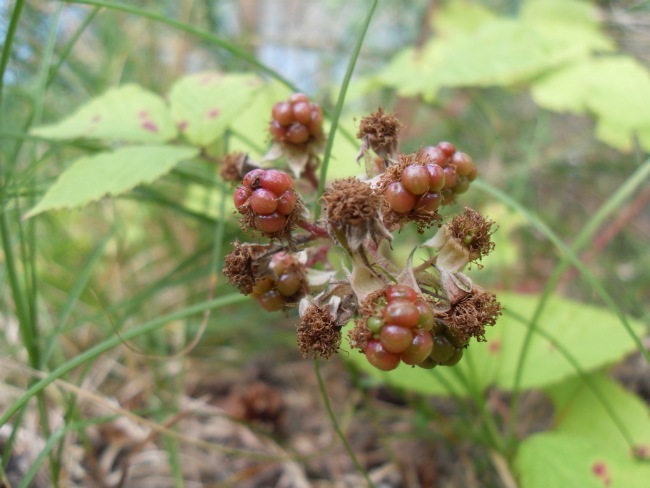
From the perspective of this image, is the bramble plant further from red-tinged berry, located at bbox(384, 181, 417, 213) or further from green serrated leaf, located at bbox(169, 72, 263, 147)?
green serrated leaf, located at bbox(169, 72, 263, 147)

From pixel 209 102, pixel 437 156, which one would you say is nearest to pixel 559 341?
pixel 437 156

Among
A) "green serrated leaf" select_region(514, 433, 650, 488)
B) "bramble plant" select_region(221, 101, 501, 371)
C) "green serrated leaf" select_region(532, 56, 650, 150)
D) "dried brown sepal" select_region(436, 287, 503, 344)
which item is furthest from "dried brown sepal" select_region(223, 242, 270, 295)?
"green serrated leaf" select_region(532, 56, 650, 150)

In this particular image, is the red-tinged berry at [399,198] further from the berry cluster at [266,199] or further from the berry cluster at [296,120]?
the berry cluster at [296,120]

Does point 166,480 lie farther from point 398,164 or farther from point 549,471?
point 398,164

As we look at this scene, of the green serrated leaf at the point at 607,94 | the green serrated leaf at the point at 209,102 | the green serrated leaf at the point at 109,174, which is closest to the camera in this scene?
the green serrated leaf at the point at 109,174

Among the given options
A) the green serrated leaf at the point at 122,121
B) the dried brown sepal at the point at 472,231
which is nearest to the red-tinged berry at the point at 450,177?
the dried brown sepal at the point at 472,231

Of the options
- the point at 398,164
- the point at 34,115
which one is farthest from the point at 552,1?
the point at 34,115
